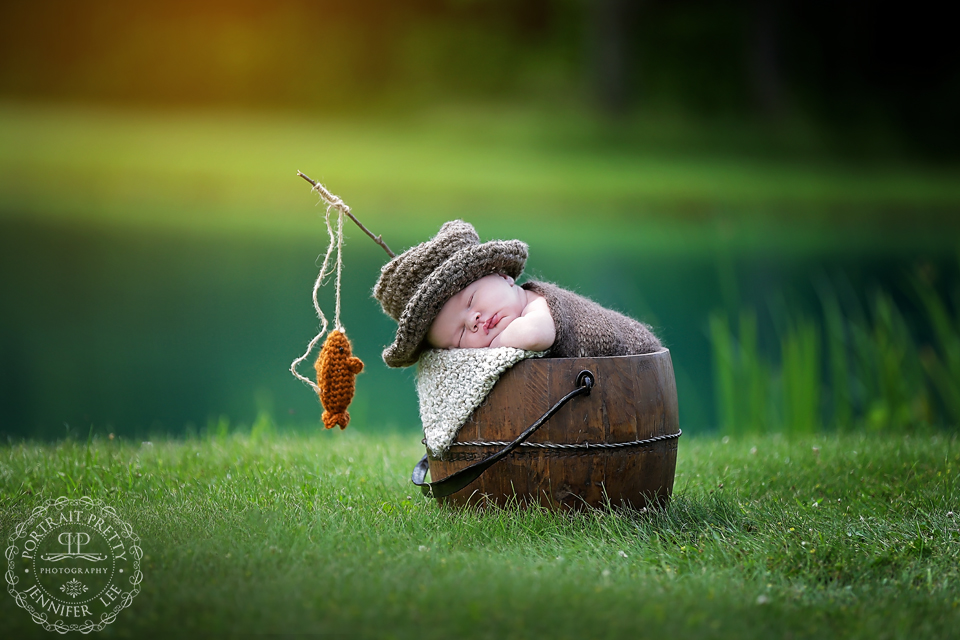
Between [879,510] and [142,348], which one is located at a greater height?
[142,348]

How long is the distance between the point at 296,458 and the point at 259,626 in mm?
1851

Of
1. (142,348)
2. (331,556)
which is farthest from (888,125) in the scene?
(331,556)

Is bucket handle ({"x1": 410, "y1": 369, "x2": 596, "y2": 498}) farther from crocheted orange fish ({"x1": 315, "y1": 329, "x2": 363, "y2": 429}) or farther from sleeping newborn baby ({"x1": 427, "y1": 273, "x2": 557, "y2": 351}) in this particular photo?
crocheted orange fish ({"x1": 315, "y1": 329, "x2": 363, "y2": 429})

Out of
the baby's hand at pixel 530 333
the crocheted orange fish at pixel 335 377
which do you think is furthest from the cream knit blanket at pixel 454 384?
the crocheted orange fish at pixel 335 377

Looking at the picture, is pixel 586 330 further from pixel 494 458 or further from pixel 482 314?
pixel 494 458

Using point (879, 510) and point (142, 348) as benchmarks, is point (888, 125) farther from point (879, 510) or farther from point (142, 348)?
point (879, 510)

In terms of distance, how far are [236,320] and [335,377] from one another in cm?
708

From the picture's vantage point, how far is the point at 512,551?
105 inches

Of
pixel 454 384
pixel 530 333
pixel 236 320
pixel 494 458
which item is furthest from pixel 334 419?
pixel 236 320

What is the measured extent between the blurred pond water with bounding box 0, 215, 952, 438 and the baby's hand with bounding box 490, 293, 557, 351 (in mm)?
2627

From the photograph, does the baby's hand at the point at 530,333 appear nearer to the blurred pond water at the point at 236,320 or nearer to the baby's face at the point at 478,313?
the baby's face at the point at 478,313

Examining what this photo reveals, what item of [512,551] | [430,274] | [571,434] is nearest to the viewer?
[512,551]

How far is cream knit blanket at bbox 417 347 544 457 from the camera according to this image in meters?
2.85

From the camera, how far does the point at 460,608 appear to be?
2.18 metres
